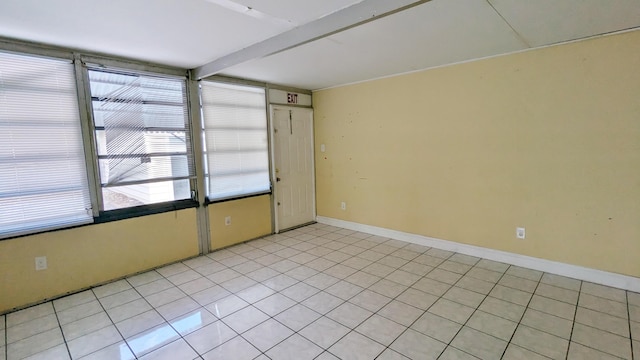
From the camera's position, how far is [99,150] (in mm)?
3000

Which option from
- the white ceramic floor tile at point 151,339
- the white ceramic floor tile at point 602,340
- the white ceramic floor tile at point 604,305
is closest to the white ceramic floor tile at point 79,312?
the white ceramic floor tile at point 151,339

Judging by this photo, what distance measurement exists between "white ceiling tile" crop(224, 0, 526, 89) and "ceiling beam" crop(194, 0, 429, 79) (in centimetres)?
32

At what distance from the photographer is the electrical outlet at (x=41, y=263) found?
2.69 metres

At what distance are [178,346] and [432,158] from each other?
3.36 m

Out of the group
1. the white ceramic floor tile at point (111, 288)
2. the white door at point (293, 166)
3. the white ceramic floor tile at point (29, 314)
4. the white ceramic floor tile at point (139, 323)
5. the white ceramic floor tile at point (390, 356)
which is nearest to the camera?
the white ceramic floor tile at point (390, 356)

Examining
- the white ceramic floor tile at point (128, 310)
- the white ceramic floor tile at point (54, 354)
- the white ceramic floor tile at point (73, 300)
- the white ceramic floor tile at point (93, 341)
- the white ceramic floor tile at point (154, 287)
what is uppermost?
the white ceramic floor tile at point (73, 300)

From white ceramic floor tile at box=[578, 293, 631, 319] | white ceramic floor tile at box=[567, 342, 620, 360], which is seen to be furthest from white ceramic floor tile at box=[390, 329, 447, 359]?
white ceramic floor tile at box=[578, 293, 631, 319]

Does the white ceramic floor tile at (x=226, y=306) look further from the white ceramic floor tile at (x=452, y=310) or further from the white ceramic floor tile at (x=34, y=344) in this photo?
the white ceramic floor tile at (x=452, y=310)

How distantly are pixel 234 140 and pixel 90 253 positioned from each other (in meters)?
2.06

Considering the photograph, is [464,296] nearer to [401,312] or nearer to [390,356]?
[401,312]

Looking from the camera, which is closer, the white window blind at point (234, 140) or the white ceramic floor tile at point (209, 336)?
the white ceramic floor tile at point (209, 336)

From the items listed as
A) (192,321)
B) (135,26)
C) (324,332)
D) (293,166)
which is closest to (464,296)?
(324,332)

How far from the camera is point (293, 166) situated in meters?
4.93

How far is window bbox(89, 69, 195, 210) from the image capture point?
119 inches
